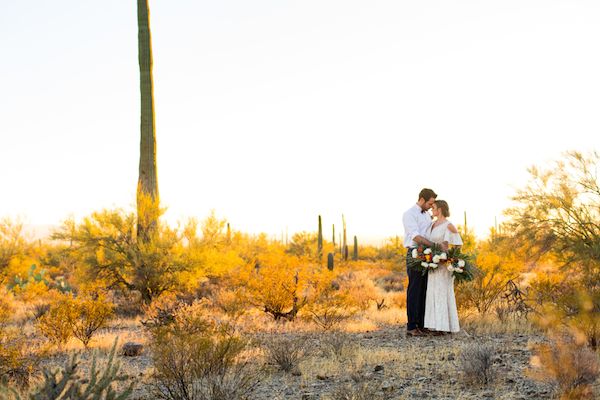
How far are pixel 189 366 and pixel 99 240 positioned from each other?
31.7 feet

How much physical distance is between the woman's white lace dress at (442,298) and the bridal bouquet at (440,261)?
0.13 metres

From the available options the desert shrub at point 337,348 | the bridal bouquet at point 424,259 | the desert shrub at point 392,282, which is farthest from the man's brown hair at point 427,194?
the desert shrub at point 392,282

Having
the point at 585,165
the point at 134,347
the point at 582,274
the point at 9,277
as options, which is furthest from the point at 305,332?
the point at 9,277

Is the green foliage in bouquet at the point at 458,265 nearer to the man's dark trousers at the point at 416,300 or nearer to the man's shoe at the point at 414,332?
the man's dark trousers at the point at 416,300

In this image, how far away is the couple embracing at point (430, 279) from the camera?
9.84 metres

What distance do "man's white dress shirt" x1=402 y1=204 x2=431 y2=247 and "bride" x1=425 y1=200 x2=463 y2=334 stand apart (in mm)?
219

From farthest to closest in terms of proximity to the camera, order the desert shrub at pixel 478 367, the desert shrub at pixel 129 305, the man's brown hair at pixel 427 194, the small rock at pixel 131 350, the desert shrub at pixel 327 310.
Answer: the desert shrub at pixel 129 305
the desert shrub at pixel 327 310
the man's brown hair at pixel 427 194
the small rock at pixel 131 350
the desert shrub at pixel 478 367

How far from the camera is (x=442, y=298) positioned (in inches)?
388

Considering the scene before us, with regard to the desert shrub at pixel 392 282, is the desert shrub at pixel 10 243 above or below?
above

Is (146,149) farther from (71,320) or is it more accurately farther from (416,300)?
(416,300)

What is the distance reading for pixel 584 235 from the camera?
9102 mm

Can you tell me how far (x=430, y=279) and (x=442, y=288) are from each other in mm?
234

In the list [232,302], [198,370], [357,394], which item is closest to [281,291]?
[232,302]

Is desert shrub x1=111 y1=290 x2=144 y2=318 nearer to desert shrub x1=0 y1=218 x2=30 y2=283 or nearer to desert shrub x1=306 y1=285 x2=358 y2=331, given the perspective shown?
desert shrub x1=306 y1=285 x2=358 y2=331
